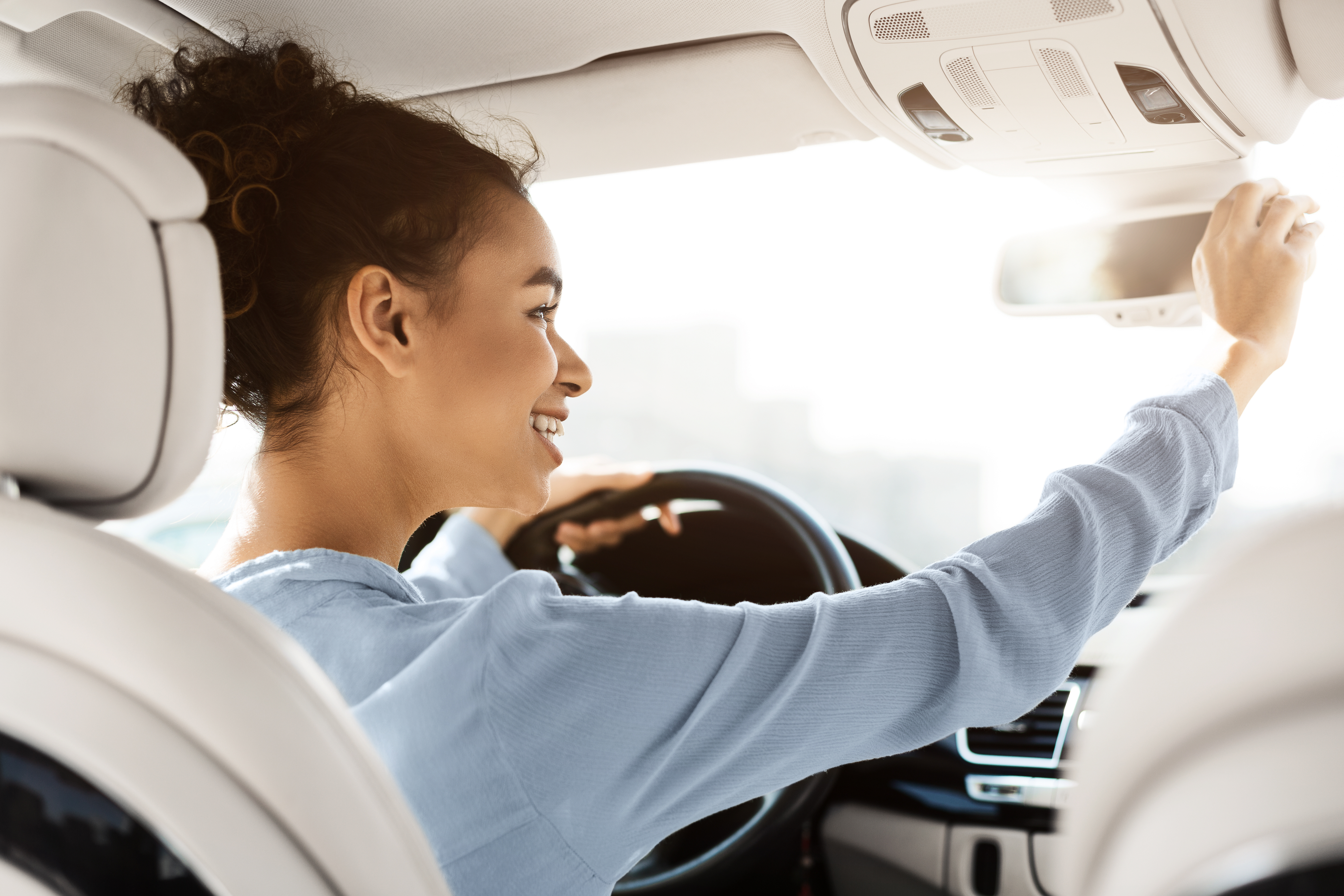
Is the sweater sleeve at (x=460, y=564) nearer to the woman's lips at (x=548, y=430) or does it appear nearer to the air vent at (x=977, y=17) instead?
the woman's lips at (x=548, y=430)

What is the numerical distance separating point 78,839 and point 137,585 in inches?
5.9

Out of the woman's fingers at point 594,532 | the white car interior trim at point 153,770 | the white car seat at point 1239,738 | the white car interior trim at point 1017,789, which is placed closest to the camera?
the white car seat at point 1239,738

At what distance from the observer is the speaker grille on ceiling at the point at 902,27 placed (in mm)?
1125

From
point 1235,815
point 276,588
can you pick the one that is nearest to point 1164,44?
point 1235,815

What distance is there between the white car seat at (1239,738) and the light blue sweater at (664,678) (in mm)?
356

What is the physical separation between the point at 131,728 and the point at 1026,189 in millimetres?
1446

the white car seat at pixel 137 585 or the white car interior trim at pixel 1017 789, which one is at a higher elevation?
the white car seat at pixel 137 585

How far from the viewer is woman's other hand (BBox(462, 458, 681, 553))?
174cm

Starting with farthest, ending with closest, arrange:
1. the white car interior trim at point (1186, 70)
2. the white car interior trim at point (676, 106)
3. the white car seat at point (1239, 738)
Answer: the white car interior trim at point (676, 106) → the white car interior trim at point (1186, 70) → the white car seat at point (1239, 738)

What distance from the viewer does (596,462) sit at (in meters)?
1.81

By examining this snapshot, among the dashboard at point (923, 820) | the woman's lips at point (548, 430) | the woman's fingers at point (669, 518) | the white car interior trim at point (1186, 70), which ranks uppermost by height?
the white car interior trim at point (1186, 70)

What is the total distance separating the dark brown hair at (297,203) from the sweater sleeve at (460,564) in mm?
440

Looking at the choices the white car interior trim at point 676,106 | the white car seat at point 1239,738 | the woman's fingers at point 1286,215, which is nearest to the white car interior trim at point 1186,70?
the woman's fingers at point 1286,215

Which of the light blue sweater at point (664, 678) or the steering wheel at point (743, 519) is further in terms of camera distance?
the steering wheel at point (743, 519)
